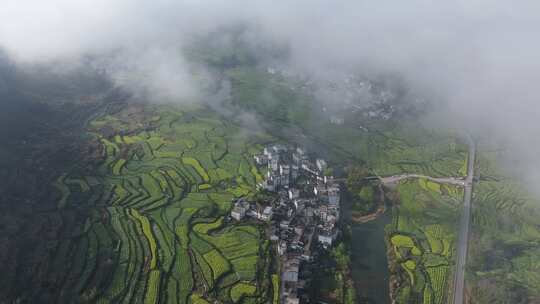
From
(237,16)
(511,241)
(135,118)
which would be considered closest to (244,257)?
(511,241)

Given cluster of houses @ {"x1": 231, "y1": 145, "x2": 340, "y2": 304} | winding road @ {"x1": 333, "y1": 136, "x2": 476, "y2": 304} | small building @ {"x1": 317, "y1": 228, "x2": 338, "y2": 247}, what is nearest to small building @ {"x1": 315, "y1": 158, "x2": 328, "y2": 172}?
cluster of houses @ {"x1": 231, "y1": 145, "x2": 340, "y2": 304}

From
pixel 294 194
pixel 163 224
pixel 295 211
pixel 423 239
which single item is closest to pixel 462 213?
pixel 423 239

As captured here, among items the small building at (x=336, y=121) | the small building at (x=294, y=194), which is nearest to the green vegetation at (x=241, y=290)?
the small building at (x=294, y=194)

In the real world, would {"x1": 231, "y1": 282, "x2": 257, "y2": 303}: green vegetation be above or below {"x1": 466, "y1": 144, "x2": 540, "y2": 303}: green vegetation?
below

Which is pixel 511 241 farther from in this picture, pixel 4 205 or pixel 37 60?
pixel 37 60

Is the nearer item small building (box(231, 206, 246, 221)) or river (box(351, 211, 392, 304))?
river (box(351, 211, 392, 304))

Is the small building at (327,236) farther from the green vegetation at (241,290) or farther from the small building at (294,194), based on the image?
the green vegetation at (241,290)

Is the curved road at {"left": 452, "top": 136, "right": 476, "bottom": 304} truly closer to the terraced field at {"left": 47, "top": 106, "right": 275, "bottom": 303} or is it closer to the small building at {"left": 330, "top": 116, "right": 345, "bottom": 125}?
the terraced field at {"left": 47, "top": 106, "right": 275, "bottom": 303}
